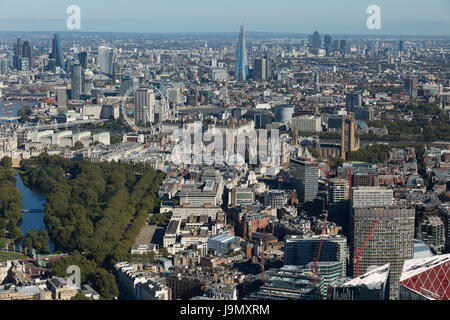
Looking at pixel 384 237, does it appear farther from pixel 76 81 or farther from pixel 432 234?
pixel 76 81

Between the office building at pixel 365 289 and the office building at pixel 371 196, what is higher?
the office building at pixel 365 289

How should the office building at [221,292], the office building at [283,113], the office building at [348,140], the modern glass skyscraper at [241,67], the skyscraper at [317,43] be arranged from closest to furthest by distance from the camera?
the office building at [221,292] → the office building at [348,140] → the office building at [283,113] → the skyscraper at [317,43] → the modern glass skyscraper at [241,67]

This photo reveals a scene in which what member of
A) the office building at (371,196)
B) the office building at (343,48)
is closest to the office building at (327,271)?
the office building at (371,196)

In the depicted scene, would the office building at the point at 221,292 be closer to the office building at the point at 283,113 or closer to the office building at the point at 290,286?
the office building at the point at 290,286

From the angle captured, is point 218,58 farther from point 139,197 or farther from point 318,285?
point 318,285

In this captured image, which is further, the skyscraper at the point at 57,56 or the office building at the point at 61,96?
the skyscraper at the point at 57,56

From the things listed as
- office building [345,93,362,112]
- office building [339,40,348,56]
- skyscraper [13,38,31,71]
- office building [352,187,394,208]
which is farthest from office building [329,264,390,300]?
skyscraper [13,38,31,71]
